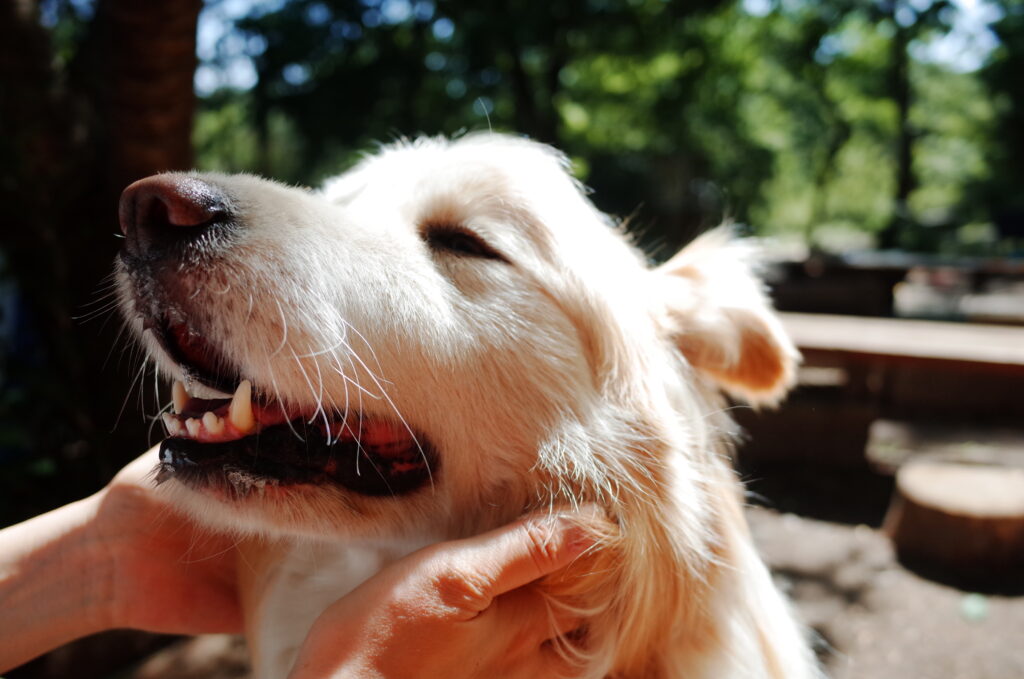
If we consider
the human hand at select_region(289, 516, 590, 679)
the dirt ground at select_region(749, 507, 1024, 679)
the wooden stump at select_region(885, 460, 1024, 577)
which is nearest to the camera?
the human hand at select_region(289, 516, 590, 679)

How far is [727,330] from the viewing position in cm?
192

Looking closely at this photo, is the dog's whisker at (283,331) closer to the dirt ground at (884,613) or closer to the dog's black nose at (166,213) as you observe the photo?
the dog's black nose at (166,213)

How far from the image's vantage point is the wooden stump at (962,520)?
4531 millimetres

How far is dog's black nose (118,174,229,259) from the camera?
4.36ft

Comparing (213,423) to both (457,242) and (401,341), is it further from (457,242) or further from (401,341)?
(457,242)

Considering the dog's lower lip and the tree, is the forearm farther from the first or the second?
the tree

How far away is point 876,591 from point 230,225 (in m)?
4.72

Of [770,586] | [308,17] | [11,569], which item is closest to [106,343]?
[11,569]

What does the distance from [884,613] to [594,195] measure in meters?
4.22

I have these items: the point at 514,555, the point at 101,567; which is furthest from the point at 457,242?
the point at 101,567

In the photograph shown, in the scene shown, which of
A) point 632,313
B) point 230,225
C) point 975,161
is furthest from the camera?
point 975,161

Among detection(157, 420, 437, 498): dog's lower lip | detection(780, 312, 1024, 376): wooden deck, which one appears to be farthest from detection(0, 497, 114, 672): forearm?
detection(780, 312, 1024, 376): wooden deck

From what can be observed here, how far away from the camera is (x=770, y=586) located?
76.5 inches

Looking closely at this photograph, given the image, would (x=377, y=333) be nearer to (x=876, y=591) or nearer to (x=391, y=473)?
(x=391, y=473)
